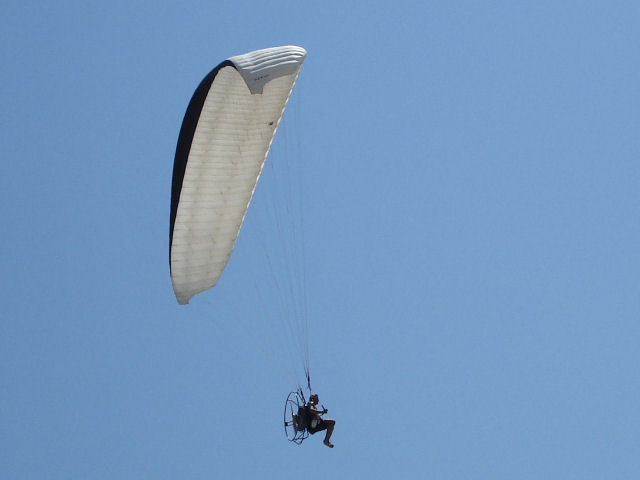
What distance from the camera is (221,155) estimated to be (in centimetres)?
3859

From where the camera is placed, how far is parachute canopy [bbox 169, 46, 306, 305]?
36.8 metres

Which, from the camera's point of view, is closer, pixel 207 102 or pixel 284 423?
pixel 207 102

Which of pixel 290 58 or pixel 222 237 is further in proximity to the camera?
pixel 222 237

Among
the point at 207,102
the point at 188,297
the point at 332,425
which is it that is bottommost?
the point at 332,425

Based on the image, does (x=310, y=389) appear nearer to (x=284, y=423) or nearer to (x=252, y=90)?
(x=284, y=423)

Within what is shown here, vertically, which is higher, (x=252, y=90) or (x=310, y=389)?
(x=252, y=90)

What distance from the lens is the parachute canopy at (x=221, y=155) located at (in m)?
36.8

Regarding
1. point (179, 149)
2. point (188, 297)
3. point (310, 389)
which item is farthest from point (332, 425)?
point (179, 149)

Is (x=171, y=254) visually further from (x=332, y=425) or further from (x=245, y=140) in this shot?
(x=332, y=425)

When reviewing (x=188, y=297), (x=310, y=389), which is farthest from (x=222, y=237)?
(x=310, y=389)

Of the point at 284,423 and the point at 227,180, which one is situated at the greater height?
the point at 227,180

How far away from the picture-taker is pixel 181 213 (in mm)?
38156

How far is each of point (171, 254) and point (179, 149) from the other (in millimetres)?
2711

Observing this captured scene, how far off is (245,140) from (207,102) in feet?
8.34
